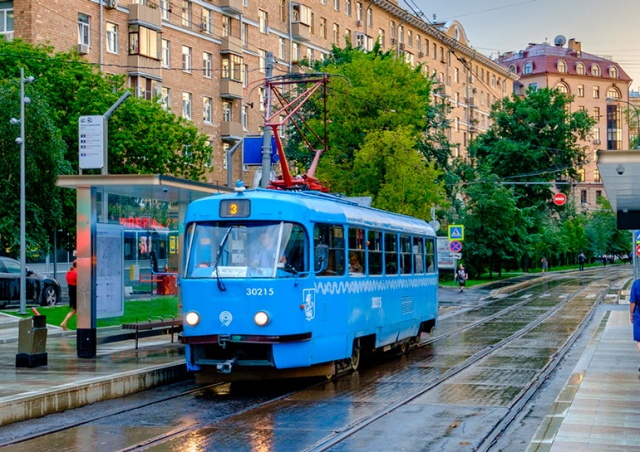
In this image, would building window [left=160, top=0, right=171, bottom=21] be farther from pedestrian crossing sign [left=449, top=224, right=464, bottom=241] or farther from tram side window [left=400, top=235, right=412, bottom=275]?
tram side window [left=400, top=235, right=412, bottom=275]

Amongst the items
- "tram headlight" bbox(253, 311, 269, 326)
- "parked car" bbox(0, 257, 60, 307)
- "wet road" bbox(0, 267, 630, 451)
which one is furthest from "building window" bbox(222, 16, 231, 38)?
"tram headlight" bbox(253, 311, 269, 326)

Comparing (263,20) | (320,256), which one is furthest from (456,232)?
(320,256)

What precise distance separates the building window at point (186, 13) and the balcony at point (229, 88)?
15.6 feet

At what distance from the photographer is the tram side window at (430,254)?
23.3 metres

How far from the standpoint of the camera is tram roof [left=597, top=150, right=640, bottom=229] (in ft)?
45.1

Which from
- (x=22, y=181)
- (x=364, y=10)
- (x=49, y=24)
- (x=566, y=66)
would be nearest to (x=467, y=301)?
(x=22, y=181)

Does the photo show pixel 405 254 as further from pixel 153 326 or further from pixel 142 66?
pixel 142 66

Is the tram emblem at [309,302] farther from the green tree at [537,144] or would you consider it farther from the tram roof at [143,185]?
the green tree at [537,144]

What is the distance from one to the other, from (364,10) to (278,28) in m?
14.4

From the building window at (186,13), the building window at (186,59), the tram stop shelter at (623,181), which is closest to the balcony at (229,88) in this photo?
the building window at (186,59)

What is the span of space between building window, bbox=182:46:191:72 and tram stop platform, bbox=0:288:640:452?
125 ft

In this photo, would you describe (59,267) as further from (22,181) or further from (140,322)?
(140,322)

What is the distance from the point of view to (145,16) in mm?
52500

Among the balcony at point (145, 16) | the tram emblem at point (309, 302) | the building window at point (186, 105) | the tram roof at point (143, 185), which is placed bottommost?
A: the tram emblem at point (309, 302)
